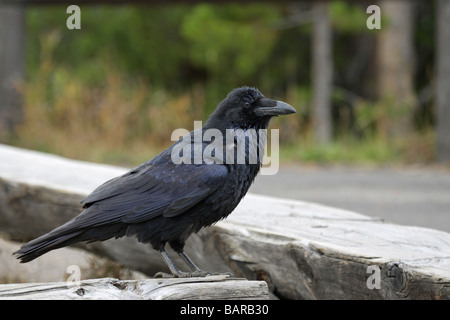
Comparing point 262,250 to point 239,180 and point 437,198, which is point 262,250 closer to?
point 239,180

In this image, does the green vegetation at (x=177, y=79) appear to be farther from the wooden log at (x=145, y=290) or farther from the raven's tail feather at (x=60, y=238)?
the wooden log at (x=145, y=290)

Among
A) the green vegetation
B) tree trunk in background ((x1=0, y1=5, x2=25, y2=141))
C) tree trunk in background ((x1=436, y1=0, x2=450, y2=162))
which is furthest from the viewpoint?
tree trunk in background ((x1=0, y1=5, x2=25, y2=141))

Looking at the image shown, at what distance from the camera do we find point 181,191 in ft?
9.70

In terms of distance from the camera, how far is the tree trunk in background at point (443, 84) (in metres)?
9.37

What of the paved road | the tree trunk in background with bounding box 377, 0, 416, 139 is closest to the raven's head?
the paved road

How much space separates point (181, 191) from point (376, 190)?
4653 millimetres

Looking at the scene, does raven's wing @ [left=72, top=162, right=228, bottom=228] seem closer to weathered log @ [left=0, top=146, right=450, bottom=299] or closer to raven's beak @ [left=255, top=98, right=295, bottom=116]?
raven's beak @ [left=255, top=98, right=295, bottom=116]

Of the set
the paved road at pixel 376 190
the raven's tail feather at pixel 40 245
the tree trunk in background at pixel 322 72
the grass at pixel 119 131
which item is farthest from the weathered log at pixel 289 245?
the tree trunk in background at pixel 322 72

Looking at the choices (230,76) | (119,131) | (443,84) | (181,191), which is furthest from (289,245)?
(230,76)

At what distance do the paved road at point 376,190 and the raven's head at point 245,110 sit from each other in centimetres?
230

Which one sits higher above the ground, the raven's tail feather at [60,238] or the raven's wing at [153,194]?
the raven's wing at [153,194]

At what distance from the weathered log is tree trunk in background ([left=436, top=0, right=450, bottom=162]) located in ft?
19.3

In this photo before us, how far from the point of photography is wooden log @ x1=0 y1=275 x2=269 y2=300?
2508 mm
